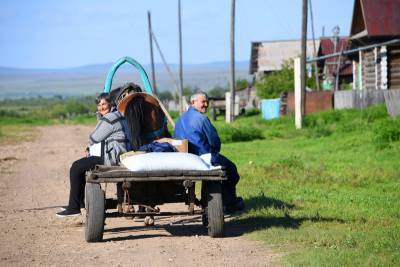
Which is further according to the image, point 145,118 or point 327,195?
point 327,195

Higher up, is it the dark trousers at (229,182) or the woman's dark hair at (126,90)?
the woman's dark hair at (126,90)

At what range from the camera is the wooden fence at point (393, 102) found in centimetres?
2778

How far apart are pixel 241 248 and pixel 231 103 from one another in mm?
33156

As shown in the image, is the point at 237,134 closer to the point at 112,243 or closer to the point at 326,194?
the point at 326,194

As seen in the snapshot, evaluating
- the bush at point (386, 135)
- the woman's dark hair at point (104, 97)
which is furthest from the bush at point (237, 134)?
the woman's dark hair at point (104, 97)

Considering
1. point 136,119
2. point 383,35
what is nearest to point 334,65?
point 383,35

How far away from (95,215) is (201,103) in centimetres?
195

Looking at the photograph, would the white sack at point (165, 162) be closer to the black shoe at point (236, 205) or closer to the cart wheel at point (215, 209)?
the cart wheel at point (215, 209)

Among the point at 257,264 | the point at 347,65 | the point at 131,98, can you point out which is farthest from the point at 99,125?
the point at 347,65

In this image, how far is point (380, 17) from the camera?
117 ft

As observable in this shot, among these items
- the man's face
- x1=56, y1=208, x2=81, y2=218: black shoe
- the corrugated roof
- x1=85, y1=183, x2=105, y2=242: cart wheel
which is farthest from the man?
the corrugated roof

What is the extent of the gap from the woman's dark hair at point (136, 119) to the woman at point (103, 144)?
101 mm

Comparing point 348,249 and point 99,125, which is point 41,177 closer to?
point 99,125

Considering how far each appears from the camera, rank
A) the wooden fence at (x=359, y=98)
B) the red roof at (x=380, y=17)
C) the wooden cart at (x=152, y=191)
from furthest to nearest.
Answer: the red roof at (x=380, y=17) → the wooden fence at (x=359, y=98) → the wooden cart at (x=152, y=191)
